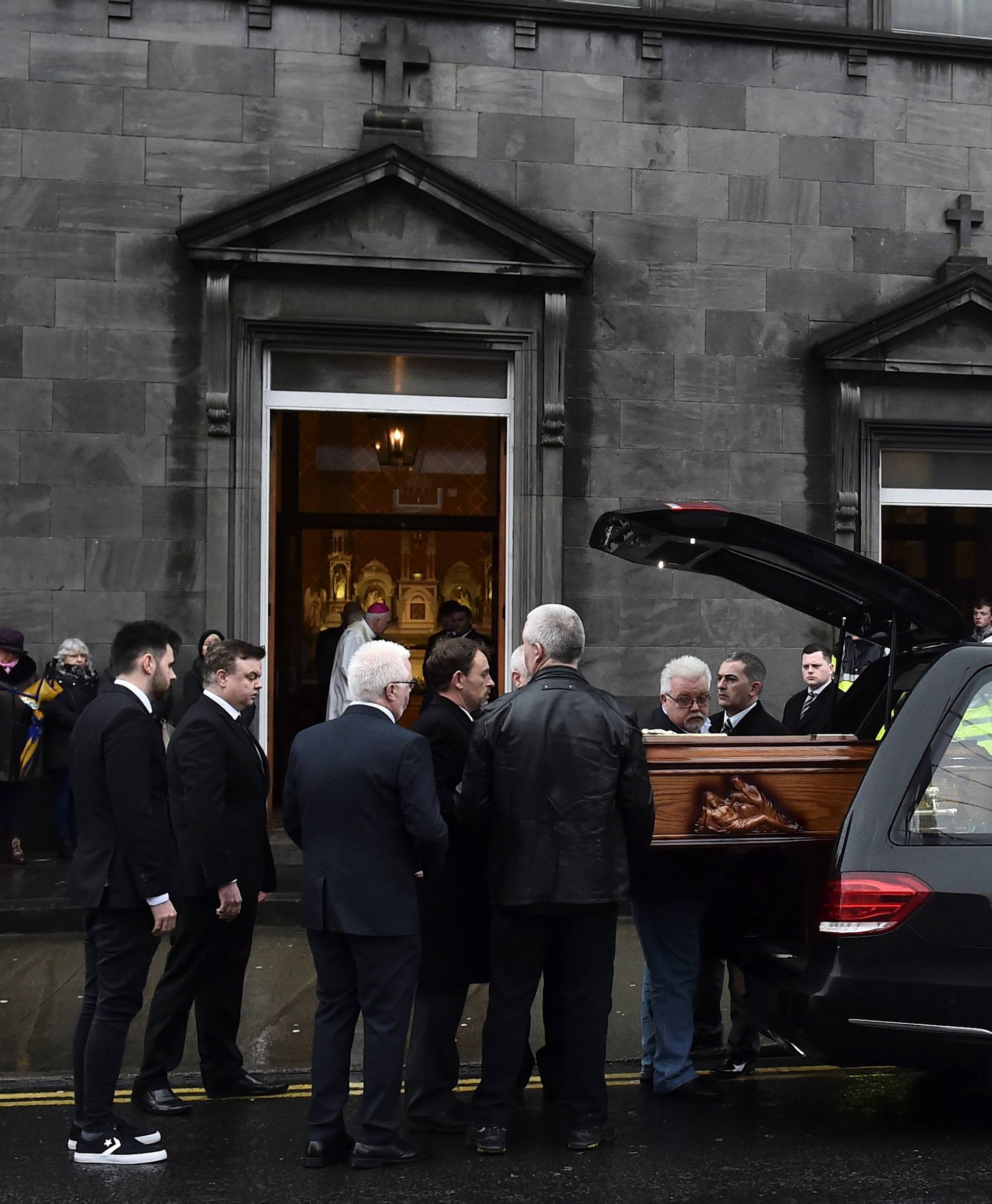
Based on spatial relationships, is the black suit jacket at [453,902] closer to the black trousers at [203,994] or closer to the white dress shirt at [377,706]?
the white dress shirt at [377,706]

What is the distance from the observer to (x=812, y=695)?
8.43 m

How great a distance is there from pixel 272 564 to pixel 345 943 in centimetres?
695

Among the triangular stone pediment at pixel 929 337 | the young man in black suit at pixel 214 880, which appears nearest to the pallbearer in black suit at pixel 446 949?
the young man in black suit at pixel 214 880

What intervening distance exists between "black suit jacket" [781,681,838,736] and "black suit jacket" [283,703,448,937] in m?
2.16

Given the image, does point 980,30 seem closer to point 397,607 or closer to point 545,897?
point 397,607

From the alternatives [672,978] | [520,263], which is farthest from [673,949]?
[520,263]

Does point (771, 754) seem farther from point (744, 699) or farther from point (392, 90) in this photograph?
point (392, 90)

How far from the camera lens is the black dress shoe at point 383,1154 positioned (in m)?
5.03

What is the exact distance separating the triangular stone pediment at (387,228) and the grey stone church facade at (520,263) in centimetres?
2

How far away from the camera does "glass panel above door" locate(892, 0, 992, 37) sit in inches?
484

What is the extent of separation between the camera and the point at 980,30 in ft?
40.9

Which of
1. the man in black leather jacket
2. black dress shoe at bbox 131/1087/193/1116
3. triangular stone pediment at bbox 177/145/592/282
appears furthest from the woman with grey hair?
the man in black leather jacket

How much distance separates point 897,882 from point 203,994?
3050 mm

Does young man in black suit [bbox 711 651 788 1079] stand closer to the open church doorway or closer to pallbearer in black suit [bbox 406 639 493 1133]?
pallbearer in black suit [bbox 406 639 493 1133]
